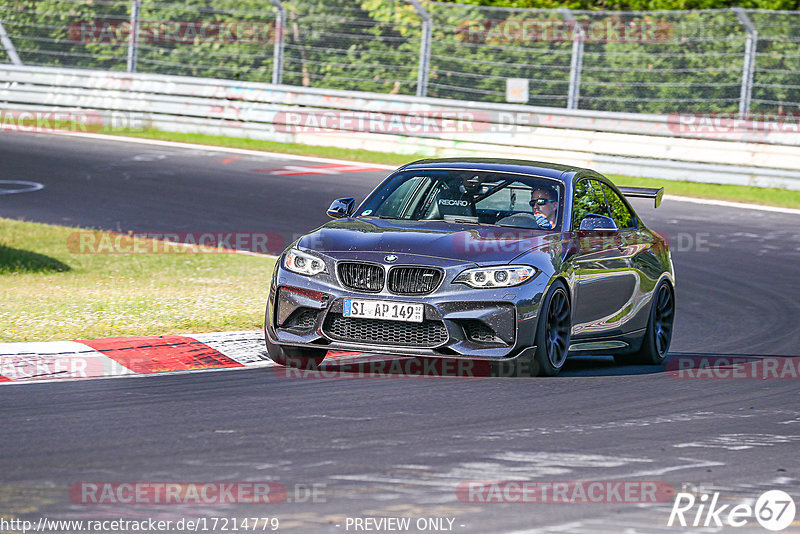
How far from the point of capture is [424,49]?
82.2 ft

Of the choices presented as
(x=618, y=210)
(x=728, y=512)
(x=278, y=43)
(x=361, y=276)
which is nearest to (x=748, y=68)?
(x=278, y=43)

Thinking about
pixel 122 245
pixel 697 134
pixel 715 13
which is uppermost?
pixel 715 13

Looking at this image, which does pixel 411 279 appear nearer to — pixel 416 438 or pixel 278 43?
pixel 416 438

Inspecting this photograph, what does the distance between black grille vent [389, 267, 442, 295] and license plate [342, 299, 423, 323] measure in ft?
0.35

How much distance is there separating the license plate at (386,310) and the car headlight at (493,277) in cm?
33

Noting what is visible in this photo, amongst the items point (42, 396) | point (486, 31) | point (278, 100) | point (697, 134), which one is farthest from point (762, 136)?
point (42, 396)

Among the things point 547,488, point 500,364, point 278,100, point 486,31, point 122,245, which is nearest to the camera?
point 547,488

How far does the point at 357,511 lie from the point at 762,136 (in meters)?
17.7

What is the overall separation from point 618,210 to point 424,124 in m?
13.9

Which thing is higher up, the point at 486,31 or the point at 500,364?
the point at 486,31

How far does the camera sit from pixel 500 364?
30.2 feet

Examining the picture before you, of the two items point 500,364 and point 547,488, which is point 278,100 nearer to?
point 500,364

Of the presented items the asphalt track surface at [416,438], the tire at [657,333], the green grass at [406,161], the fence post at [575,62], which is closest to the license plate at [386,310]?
the asphalt track surface at [416,438]

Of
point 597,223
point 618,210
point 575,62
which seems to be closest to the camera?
point 597,223
